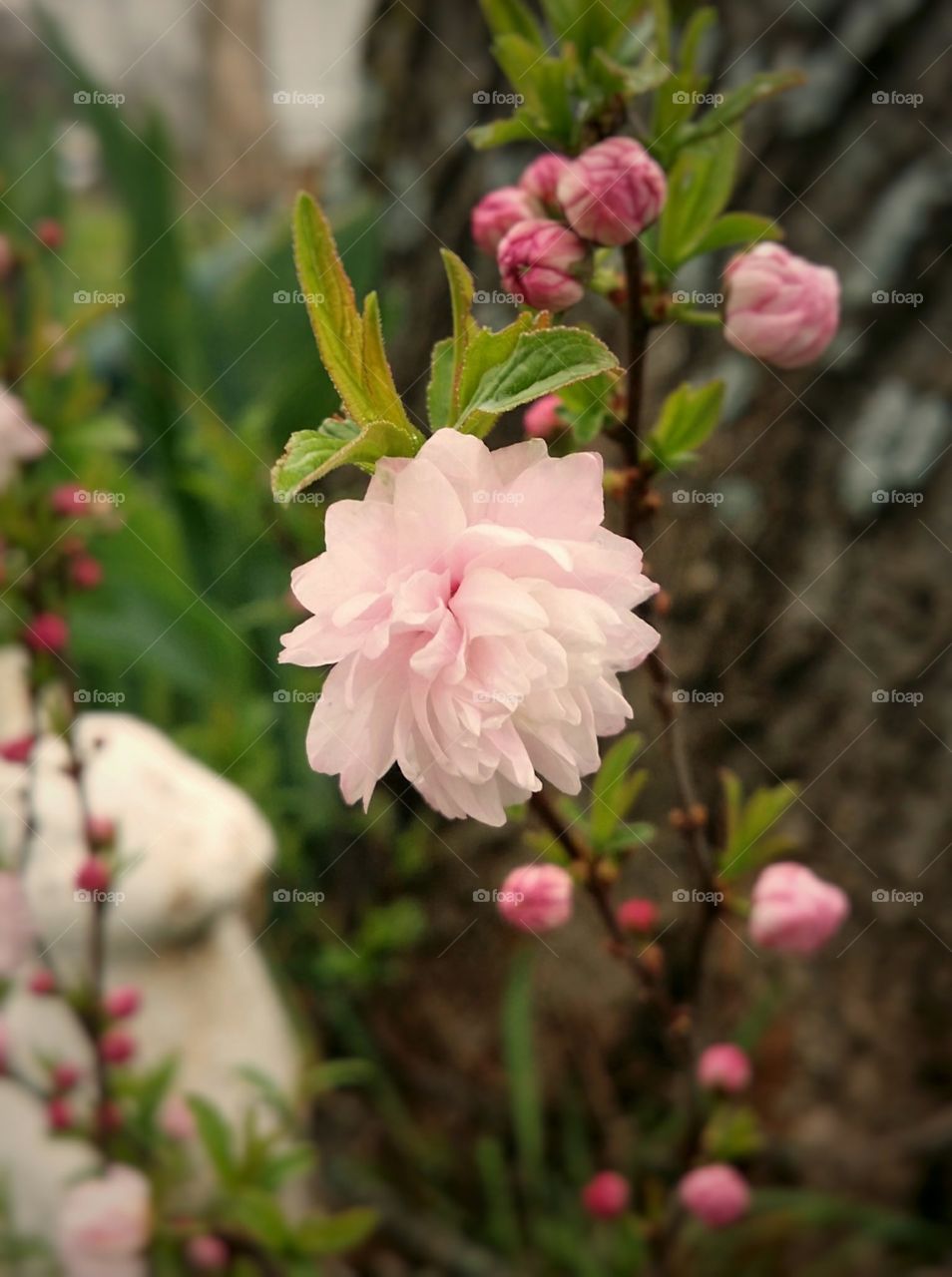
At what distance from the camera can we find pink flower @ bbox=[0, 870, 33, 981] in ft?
2.14

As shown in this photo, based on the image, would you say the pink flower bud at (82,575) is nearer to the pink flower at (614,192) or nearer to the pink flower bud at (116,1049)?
the pink flower bud at (116,1049)

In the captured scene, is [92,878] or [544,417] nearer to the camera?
[544,417]

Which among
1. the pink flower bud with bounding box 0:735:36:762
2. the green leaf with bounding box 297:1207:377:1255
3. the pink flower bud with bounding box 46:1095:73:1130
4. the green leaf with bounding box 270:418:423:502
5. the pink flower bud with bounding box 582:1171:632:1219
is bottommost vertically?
the green leaf with bounding box 297:1207:377:1255

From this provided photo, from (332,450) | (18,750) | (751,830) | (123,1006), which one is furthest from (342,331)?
(123,1006)

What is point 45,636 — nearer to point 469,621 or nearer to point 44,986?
point 44,986

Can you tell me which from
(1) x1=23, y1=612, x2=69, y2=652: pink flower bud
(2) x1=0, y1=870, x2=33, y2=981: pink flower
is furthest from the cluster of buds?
(2) x1=0, y1=870, x2=33, y2=981: pink flower

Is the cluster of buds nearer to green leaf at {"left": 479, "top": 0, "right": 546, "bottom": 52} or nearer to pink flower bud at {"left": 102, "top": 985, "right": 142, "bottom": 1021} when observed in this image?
green leaf at {"left": 479, "top": 0, "right": 546, "bottom": 52}

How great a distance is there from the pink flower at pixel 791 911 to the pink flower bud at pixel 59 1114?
0.47 m

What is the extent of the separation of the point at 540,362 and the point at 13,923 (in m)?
0.55

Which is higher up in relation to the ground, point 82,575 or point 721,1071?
point 82,575

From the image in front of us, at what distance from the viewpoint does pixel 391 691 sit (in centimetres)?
30

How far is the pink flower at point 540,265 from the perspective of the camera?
36 centimetres

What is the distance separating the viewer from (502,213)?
1.31ft

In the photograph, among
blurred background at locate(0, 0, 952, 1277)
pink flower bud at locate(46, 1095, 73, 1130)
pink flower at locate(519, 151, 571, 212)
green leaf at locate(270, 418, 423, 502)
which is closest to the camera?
green leaf at locate(270, 418, 423, 502)
